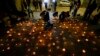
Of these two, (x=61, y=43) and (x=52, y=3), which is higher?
(x=52, y=3)

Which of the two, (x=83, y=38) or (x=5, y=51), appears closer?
(x=5, y=51)

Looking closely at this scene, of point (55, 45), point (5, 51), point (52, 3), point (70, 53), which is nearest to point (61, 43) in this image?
point (55, 45)

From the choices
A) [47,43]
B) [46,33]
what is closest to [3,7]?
[46,33]

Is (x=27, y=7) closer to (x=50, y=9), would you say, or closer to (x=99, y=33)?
(x=50, y=9)

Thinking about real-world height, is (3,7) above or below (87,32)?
above

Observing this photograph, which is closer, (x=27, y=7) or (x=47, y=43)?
(x=47, y=43)

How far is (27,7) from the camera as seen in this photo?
40.1 feet

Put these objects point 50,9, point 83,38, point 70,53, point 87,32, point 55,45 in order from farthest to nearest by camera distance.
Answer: point 50,9, point 87,32, point 83,38, point 55,45, point 70,53

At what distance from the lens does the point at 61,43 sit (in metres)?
7.81

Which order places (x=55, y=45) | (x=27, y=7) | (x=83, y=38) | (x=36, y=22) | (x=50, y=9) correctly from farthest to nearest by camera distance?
(x=50, y=9) → (x=27, y=7) → (x=36, y=22) → (x=83, y=38) → (x=55, y=45)

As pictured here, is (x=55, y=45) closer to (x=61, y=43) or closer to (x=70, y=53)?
(x=61, y=43)

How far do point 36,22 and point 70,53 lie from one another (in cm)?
431

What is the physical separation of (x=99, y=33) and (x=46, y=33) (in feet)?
10.2

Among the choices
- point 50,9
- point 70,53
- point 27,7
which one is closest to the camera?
point 70,53
